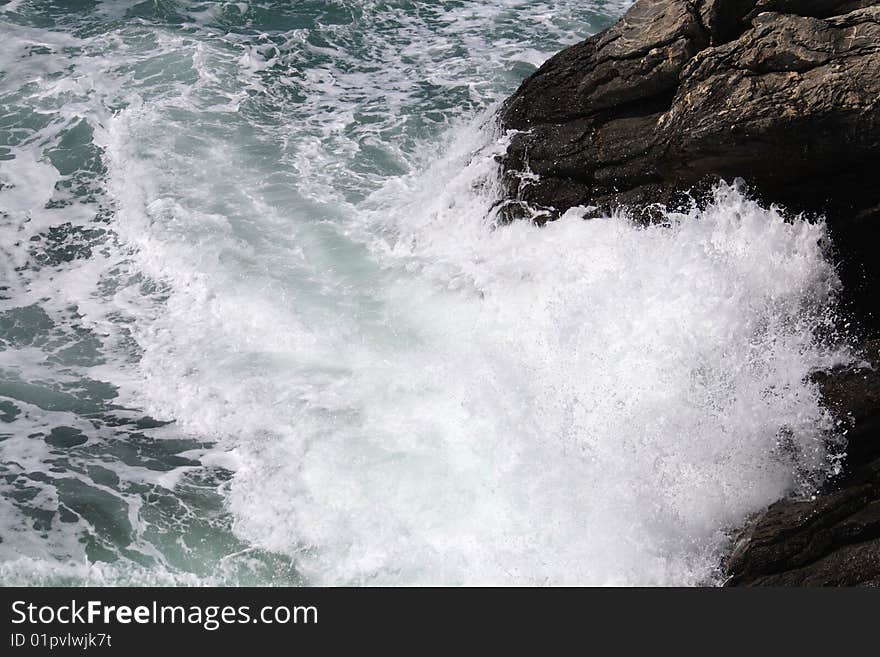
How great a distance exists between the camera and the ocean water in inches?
259

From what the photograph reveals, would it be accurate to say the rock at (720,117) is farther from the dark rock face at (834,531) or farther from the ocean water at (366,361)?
the dark rock face at (834,531)

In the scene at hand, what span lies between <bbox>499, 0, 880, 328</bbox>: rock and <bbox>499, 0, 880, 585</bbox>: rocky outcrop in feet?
0.04

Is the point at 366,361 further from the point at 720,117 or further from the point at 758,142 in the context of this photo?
the point at 758,142

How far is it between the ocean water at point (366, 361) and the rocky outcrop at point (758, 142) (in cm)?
24

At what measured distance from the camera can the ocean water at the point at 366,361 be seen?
657 centimetres

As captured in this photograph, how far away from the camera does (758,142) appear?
7379 mm

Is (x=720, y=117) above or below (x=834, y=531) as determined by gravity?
above

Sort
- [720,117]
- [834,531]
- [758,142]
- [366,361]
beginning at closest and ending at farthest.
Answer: [834,531], [758,142], [720,117], [366,361]

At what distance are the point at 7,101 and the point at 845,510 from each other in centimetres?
1216

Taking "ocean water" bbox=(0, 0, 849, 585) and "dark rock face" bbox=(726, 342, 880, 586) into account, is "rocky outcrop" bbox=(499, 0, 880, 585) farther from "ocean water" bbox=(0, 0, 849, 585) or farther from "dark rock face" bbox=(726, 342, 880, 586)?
"ocean water" bbox=(0, 0, 849, 585)

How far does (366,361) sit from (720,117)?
401 cm

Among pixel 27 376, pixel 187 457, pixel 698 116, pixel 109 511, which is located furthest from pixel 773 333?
pixel 27 376

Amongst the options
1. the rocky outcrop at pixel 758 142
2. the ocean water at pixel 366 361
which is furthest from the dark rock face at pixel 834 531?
the ocean water at pixel 366 361

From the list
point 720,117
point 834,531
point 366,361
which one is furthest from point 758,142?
point 366,361
